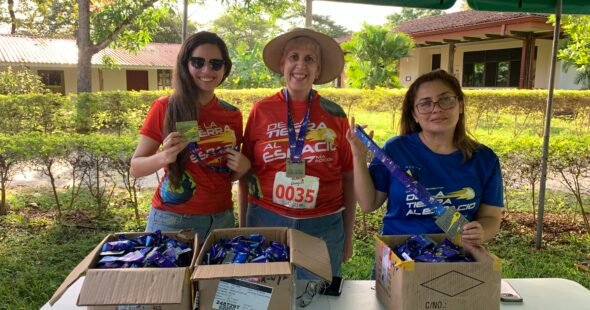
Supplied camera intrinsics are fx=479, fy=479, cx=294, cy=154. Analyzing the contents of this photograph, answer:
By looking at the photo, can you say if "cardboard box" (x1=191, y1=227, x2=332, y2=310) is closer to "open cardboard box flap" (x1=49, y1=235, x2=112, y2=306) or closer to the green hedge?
"open cardboard box flap" (x1=49, y1=235, x2=112, y2=306)

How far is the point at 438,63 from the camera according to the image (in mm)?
19781

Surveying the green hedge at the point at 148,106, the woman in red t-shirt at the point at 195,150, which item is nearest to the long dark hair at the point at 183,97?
→ the woman in red t-shirt at the point at 195,150

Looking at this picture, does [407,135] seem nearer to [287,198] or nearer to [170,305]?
[287,198]

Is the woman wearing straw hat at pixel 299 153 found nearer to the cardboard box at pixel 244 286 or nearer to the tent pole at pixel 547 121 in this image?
the cardboard box at pixel 244 286

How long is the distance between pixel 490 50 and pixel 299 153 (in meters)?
17.6

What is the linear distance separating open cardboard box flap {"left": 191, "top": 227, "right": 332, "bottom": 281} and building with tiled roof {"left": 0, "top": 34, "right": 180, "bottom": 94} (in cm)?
1714

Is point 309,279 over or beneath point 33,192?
over

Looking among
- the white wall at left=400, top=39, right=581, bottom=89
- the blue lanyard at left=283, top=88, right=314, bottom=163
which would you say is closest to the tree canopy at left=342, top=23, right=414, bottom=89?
the white wall at left=400, top=39, right=581, bottom=89

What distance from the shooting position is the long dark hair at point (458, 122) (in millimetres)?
1899

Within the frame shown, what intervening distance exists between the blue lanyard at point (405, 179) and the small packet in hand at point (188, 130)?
0.61m

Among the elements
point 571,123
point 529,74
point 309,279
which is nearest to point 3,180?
point 309,279

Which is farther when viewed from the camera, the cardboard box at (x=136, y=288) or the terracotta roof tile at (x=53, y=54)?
the terracotta roof tile at (x=53, y=54)

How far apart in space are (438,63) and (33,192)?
16.7 m

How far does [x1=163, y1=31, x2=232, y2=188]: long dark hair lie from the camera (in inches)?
79.5
